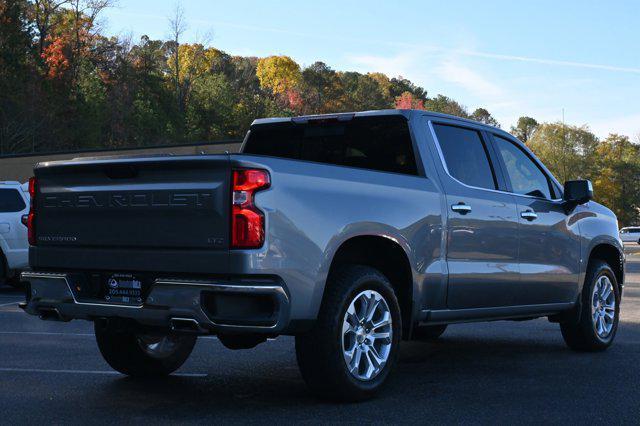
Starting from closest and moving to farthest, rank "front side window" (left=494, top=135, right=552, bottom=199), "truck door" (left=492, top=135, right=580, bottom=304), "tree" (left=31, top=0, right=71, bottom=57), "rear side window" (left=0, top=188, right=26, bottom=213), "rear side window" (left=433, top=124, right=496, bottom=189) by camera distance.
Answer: "rear side window" (left=433, top=124, right=496, bottom=189) < "truck door" (left=492, top=135, right=580, bottom=304) < "front side window" (left=494, top=135, right=552, bottom=199) < "rear side window" (left=0, top=188, right=26, bottom=213) < "tree" (left=31, top=0, right=71, bottom=57)

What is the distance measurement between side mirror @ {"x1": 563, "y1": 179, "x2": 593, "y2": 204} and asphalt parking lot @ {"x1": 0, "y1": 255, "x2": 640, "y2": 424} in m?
1.42

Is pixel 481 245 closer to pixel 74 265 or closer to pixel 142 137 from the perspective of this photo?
pixel 74 265

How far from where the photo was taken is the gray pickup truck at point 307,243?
18.2 feet

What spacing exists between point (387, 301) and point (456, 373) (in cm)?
147

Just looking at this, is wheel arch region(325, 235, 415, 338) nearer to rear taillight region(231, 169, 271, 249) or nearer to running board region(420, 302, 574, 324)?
running board region(420, 302, 574, 324)

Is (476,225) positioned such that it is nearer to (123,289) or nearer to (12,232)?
(123,289)

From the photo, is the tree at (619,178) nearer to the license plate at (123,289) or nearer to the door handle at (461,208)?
the door handle at (461,208)

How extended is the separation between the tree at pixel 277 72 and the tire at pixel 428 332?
374 ft

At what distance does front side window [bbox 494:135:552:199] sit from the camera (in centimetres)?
819

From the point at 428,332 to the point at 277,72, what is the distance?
382ft

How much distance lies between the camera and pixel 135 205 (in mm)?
5875

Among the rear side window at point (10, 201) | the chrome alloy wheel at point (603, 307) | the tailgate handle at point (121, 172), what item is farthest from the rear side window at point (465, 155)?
the rear side window at point (10, 201)

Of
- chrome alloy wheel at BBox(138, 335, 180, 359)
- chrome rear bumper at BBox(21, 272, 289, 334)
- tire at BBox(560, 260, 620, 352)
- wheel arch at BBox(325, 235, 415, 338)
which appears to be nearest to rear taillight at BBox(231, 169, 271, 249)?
chrome rear bumper at BBox(21, 272, 289, 334)

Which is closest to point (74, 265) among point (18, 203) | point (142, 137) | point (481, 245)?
point (481, 245)
